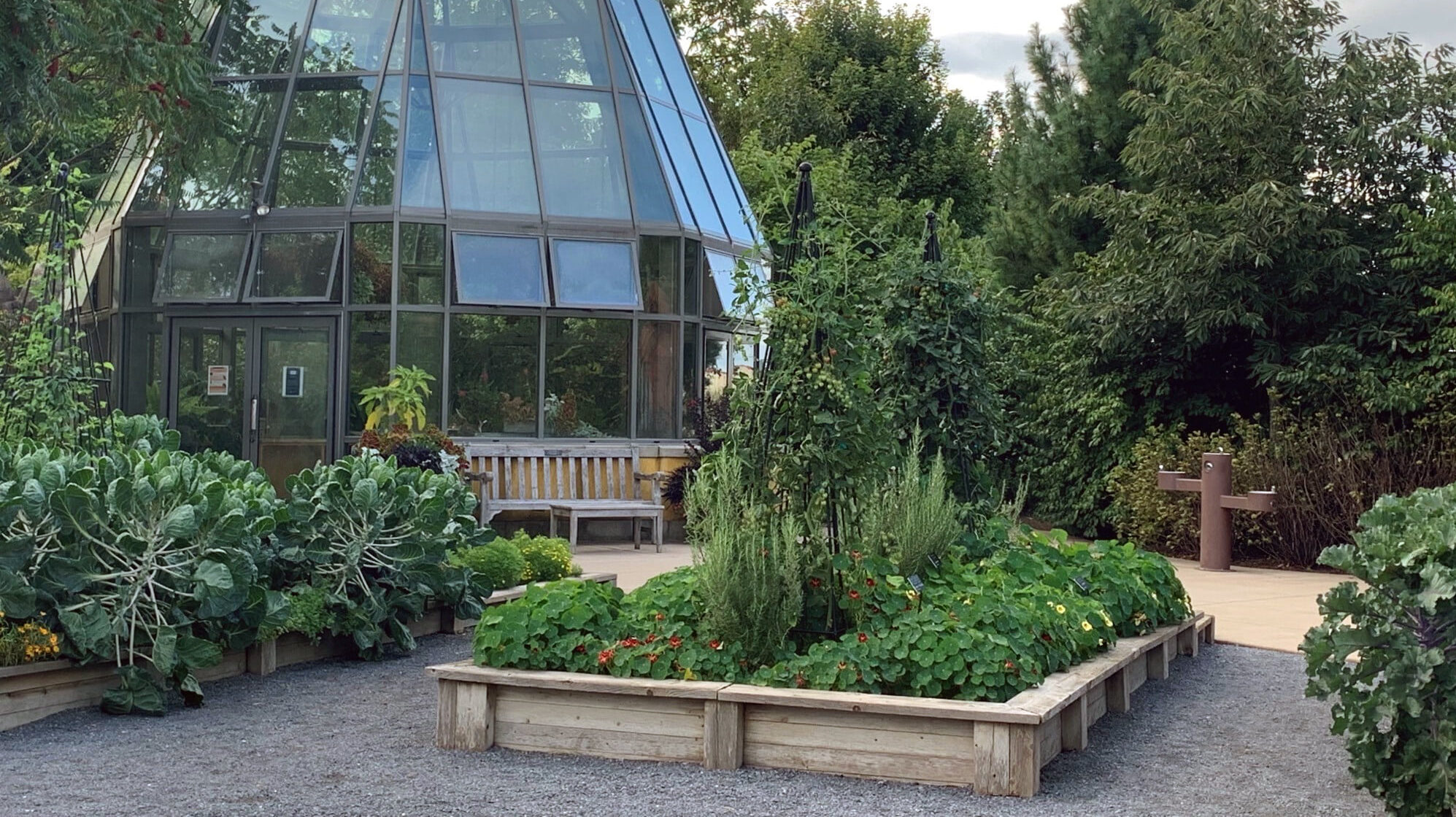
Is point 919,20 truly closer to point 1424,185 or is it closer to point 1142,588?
point 1424,185

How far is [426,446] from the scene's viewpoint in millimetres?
11109

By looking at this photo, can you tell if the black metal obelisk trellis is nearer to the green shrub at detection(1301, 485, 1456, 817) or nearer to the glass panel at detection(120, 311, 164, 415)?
the glass panel at detection(120, 311, 164, 415)

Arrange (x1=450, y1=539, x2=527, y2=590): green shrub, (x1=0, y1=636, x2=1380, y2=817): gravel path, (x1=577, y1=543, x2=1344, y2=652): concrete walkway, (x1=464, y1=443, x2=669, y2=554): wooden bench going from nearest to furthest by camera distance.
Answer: (x1=0, y1=636, x2=1380, y2=817): gravel path < (x1=450, y1=539, x2=527, y2=590): green shrub < (x1=577, y1=543, x2=1344, y2=652): concrete walkway < (x1=464, y1=443, x2=669, y2=554): wooden bench

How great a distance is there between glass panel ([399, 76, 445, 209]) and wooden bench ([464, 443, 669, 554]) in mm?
2334

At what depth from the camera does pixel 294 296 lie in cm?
1277

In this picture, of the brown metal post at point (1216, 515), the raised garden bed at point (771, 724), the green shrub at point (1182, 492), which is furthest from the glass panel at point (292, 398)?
the raised garden bed at point (771, 724)

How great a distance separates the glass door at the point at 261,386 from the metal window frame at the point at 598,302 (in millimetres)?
1993

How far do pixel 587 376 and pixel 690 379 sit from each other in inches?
40.3

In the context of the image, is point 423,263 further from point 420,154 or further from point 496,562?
point 496,562

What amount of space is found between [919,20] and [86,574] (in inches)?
884

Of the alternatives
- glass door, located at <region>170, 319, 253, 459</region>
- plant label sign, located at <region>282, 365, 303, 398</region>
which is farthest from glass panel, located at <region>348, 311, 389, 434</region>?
glass door, located at <region>170, 319, 253, 459</region>

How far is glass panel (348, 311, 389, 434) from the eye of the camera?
12.7 metres

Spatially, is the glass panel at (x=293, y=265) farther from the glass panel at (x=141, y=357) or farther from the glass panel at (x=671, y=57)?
the glass panel at (x=671, y=57)

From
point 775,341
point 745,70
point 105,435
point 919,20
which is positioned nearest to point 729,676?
point 775,341
